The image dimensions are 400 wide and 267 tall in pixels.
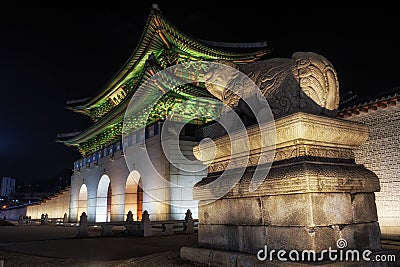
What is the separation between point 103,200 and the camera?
24.5 meters

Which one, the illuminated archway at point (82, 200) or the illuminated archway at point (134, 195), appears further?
the illuminated archway at point (82, 200)

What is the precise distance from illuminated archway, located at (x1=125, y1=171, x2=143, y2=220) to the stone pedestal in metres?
16.7

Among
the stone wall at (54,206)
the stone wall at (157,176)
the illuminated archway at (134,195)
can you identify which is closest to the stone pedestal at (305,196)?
the stone wall at (157,176)

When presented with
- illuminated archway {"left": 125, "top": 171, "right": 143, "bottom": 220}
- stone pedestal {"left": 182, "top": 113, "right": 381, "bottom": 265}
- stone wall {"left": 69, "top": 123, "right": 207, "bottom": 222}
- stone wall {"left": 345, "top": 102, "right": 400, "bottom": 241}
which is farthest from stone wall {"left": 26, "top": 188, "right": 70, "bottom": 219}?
stone pedestal {"left": 182, "top": 113, "right": 381, "bottom": 265}

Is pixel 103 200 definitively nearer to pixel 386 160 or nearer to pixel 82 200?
pixel 82 200

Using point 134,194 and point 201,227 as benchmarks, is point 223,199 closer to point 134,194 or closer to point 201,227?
point 201,227

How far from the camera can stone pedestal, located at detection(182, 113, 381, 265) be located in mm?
3303

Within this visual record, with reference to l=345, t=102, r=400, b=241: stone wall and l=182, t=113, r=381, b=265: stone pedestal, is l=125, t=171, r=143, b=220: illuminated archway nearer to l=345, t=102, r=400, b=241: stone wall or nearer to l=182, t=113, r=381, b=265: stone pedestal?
l=345, t=102, r=400, b=241: stone wall

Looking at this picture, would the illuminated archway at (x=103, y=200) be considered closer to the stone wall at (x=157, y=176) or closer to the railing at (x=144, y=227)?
the stone wall at (x=157, y=176)

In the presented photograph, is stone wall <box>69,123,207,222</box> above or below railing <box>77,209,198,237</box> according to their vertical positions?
above

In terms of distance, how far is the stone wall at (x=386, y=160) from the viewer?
10.9m

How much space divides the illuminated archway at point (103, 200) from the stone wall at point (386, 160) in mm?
17988

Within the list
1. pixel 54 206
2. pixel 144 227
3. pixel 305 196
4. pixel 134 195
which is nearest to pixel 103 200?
pixel 134 195

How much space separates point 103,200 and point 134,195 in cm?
503
